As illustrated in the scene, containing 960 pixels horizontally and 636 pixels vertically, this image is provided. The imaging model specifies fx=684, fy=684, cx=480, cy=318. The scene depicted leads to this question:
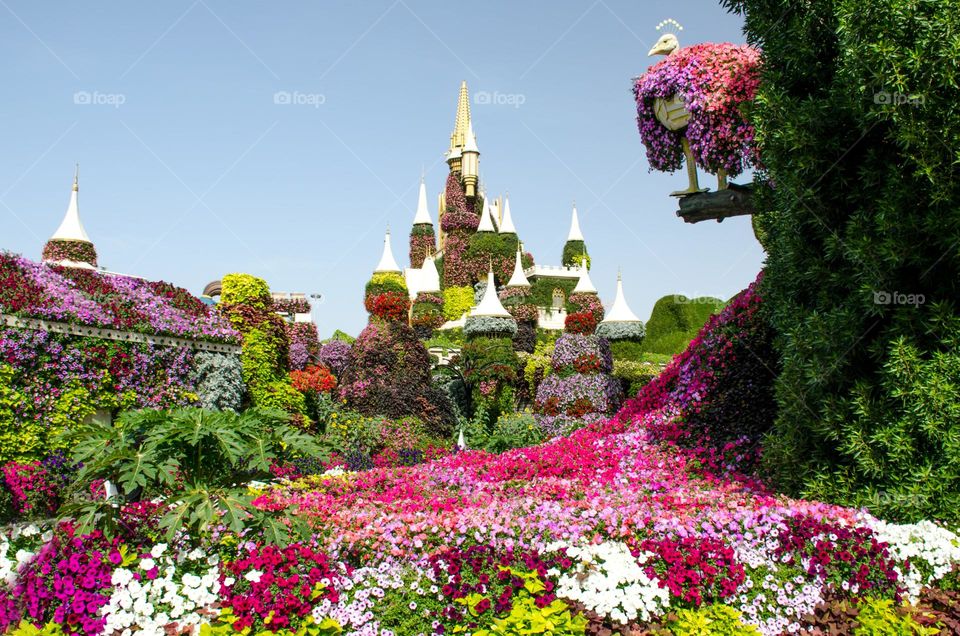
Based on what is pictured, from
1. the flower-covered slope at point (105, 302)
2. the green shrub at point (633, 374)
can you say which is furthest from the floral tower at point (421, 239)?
the flower-covered slope at point (105, 302)

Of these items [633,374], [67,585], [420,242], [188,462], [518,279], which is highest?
[420,242]

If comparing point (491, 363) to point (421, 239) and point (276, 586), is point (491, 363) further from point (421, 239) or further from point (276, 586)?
point (421, 239)

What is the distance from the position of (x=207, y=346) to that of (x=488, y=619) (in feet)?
32.2

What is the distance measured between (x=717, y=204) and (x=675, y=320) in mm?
28163

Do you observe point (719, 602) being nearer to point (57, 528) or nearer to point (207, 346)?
point (57, 528)

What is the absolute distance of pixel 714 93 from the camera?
26.3 feet

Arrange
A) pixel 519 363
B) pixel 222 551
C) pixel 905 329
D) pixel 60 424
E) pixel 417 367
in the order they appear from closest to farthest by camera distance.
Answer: pixel 222 551, pixel 905 329, pixel 60 424, pixel 417 367, pixel 519 363

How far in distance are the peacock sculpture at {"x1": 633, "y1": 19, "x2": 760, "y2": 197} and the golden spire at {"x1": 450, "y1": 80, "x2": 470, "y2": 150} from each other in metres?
40.2

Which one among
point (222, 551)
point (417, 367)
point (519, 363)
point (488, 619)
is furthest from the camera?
point (519, 363)

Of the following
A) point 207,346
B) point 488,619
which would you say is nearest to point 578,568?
point 488,619

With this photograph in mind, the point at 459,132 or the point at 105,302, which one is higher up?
the point at 459,132

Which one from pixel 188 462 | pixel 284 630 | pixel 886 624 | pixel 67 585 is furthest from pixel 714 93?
pixel 67 585

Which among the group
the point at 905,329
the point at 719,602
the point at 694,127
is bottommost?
the point at 719,602

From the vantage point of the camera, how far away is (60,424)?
9.82 meters
